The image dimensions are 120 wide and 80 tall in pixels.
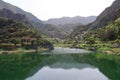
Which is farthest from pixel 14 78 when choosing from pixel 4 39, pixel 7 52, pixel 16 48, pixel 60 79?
pixel 4 39

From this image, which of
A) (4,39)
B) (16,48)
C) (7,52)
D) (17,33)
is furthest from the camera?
(17,33)

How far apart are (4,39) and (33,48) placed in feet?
72.5

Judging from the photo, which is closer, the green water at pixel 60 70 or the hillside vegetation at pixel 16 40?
the green water at pixel 60 70

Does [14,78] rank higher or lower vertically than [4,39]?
lower

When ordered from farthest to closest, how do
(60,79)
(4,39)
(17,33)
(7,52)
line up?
(17,33) → (4,39) → (7,52) → (60,79)

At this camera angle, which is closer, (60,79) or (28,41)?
(60,79)

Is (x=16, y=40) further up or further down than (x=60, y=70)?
further up

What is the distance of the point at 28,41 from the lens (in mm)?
187250

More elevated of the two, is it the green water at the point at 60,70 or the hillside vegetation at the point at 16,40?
the hillside vegetation at the point at 16,40

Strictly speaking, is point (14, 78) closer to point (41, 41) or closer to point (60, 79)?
point (60, 79)

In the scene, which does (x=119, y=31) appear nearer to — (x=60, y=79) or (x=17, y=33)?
(x=17, y=33)

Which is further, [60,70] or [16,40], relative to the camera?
[16,40]

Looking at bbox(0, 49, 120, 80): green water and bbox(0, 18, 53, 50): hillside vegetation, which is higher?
bbox(0, 18, 53, 50): hillside vegetation

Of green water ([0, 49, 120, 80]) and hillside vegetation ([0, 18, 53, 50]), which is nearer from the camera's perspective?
green water ([0, 49, 120, 80])
